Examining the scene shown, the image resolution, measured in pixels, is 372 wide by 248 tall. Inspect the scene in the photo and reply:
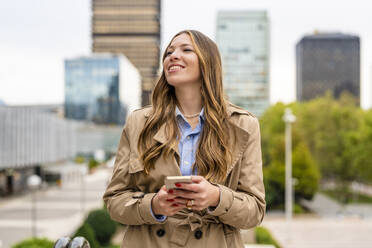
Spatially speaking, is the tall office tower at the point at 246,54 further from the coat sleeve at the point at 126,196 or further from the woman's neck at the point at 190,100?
the coat sleeve at the point at 126,196

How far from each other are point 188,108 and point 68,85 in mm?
89035

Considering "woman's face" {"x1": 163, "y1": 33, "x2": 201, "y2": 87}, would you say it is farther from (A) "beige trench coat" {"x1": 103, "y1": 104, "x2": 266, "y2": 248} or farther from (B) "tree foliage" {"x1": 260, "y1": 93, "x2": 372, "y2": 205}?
(B) "tree foliage" {"x1": 260, "y1": 93, "x2": 372, "y2": 205}

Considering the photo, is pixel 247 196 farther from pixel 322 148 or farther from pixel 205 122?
pixel 322 148

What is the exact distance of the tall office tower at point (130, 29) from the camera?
11944 cm

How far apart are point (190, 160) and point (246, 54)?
12150 cm

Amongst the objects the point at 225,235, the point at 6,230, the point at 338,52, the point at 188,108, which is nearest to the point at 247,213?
the point at 225,235

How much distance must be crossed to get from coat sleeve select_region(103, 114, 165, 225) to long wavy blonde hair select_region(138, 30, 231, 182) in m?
0.11

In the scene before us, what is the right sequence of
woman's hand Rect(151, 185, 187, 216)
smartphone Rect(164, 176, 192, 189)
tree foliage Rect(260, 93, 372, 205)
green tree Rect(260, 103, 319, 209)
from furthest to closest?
green tree Rect(260, 103, 319, 209) → tree foliage Rect(260, 93, 372, 205) → woman's hand Rect(151, 185, 187, 216) → smartphone Rect(164, 176, 192, 189)

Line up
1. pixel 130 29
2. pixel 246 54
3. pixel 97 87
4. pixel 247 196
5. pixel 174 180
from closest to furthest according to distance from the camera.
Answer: pixel 174 180, pixel 247 196, pixel 97 87, pixel 130 29, pixel 246 54

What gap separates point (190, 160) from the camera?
77.3 inches

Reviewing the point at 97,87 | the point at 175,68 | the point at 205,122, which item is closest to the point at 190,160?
the point at 205,122

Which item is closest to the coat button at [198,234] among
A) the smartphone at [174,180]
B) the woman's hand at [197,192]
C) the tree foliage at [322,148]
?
the woman's hand at [197,192]

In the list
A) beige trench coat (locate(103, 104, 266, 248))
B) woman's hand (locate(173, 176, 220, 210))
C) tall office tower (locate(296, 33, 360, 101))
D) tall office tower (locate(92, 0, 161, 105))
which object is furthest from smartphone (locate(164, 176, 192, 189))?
tall office tower (locate(296, 33, 360, 101))

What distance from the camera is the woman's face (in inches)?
79.9
